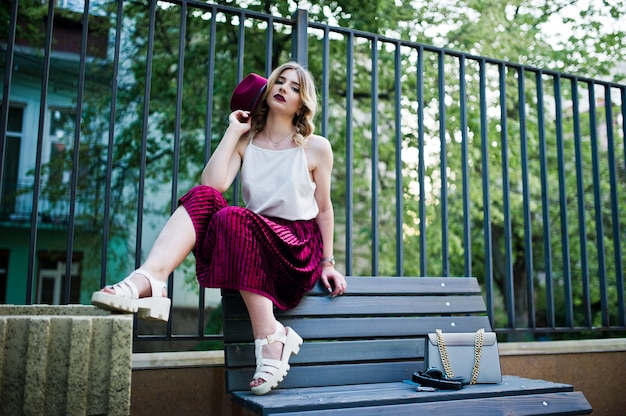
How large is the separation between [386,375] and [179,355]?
2.89 ft

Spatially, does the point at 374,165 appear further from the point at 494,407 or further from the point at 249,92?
the point at 494,407

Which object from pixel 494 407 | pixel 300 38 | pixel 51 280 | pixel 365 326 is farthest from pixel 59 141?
pixel 494 407

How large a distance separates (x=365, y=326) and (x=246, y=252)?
75cm

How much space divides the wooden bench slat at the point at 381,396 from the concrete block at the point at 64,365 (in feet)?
1.53

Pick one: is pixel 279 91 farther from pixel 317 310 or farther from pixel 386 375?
pixel 386 375

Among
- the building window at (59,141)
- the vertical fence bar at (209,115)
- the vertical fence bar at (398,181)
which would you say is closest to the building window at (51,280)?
the building window at (59,141)

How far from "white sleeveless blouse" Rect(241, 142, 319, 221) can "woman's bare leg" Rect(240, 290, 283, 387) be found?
509 mm

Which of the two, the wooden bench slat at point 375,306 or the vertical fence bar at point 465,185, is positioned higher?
the vertical fence bar at point 465,185

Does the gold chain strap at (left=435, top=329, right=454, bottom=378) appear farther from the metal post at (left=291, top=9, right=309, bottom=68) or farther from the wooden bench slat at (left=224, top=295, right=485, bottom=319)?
the metal post at (left=291, top=9, right=309, bottom=68)

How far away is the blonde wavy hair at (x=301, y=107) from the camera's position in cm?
275

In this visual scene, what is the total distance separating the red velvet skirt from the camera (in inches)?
83.7

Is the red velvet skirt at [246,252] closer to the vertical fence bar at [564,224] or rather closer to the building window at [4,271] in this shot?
the vertical fence bar at [564,224]

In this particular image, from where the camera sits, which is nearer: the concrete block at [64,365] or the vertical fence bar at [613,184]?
the concrete block at [64,365]

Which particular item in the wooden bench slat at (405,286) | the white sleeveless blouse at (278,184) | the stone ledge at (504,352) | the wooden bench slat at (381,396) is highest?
the white sleeveless blouse at (278,184)
